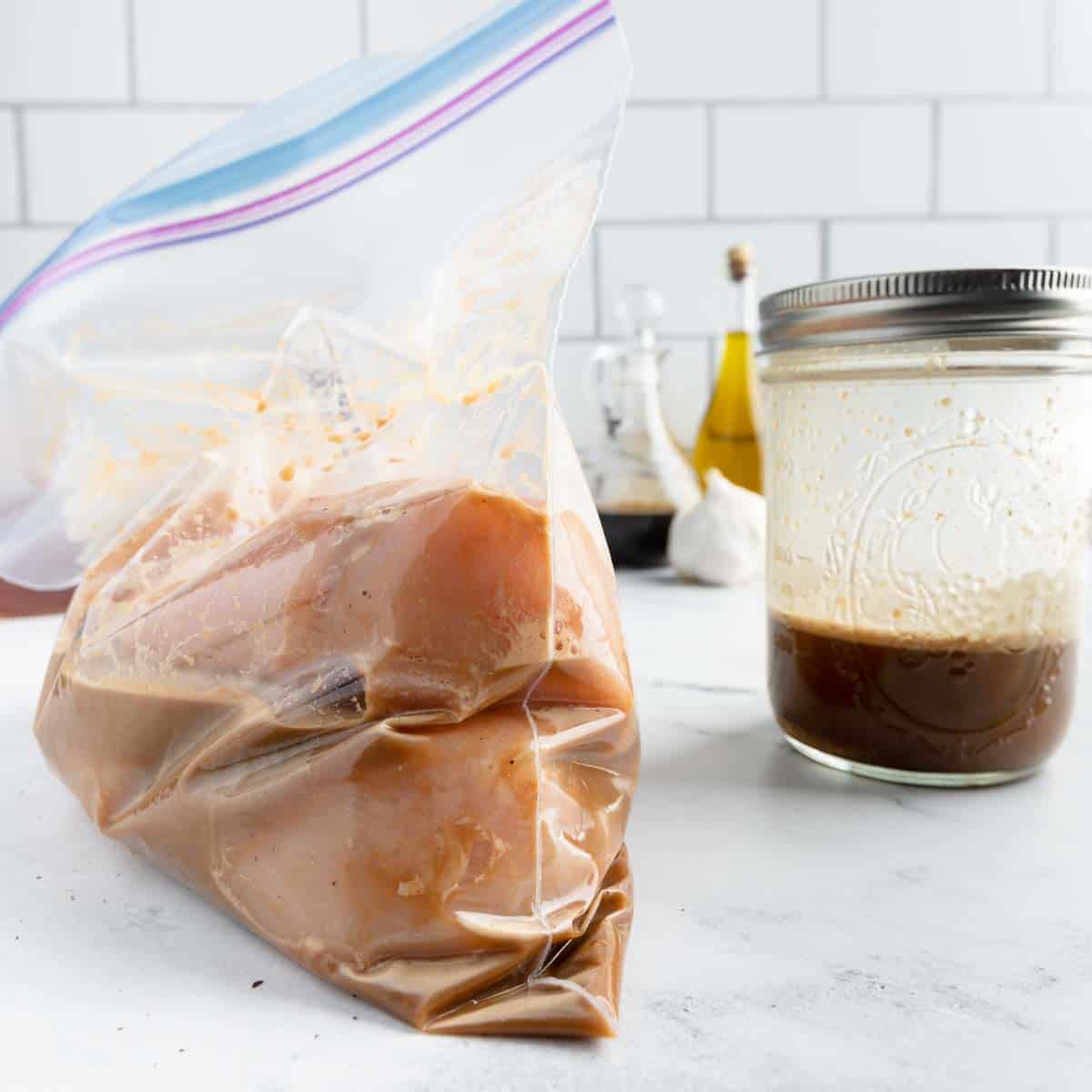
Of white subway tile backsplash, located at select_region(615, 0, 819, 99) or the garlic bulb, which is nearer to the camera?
the garlic bulb

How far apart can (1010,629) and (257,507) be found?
29cm

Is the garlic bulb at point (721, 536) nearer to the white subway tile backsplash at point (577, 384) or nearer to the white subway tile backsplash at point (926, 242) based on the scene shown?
the white subway tile backsplash at point (577, 384)

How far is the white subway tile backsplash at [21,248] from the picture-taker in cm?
109

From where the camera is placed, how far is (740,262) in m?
0.99

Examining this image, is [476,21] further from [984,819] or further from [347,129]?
[984,819]

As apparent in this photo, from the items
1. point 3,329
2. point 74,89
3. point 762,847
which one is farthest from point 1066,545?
point 74,89

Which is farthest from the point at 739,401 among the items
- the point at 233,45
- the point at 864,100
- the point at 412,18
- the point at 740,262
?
the point at 233,45

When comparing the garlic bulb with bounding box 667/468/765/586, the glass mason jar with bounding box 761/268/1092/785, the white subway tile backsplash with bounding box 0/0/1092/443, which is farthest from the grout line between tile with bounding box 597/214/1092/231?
the glass mason jar with bounding box 761/268/1092/785

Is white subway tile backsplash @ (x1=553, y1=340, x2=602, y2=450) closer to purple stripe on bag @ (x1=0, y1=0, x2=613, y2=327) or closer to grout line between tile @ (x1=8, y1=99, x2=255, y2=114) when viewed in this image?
grout line between tile @ (x1=8, y1=99, x2=255, y2=114)

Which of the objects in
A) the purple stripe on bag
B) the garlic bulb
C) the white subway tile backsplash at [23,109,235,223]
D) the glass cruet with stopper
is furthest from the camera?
the white subway tile backsplash at [23,109,235,223]

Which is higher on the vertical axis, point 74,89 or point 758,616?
point 74,89

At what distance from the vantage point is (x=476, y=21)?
364 millimetres

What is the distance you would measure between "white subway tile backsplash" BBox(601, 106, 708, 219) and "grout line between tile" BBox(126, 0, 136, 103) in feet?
1.63

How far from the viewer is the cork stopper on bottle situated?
39.0 inches
